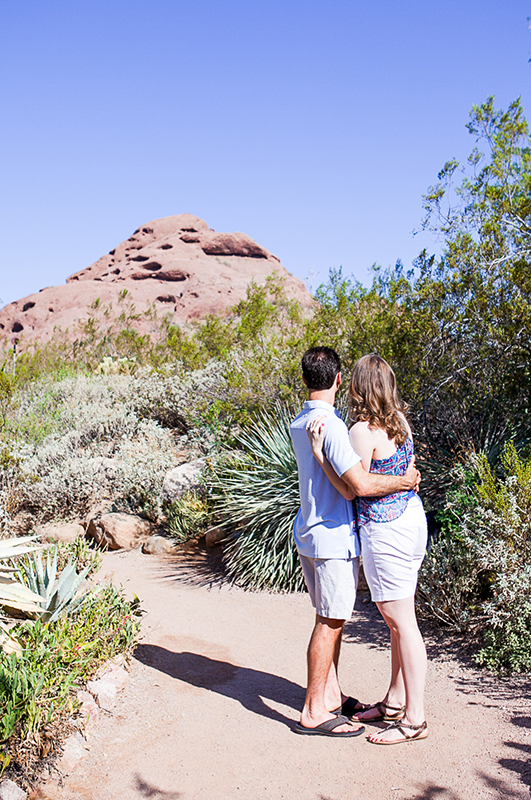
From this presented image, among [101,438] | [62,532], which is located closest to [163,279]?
[101,438]

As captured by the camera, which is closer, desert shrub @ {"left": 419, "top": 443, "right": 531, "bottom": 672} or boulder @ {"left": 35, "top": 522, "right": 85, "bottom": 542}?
desert shrub @ {"left": 419, "top": 443, "right": 531, "bottom": 672}

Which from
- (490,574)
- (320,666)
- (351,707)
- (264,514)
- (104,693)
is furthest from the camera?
(264,514)

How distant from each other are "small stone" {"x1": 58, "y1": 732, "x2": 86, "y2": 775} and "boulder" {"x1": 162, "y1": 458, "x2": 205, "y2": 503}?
424cm

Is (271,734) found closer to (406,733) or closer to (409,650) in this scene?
(406,733)

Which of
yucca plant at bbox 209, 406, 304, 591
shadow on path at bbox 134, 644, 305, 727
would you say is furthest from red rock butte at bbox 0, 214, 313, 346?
shadow on path at bbox 134, 644, 305, 727

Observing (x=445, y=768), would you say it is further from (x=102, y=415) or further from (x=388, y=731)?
(x=102, y=415)

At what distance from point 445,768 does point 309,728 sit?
640 mm

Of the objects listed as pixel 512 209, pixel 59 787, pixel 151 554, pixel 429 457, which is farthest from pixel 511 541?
pixel 151 554

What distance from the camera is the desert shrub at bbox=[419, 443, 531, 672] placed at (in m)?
3.62

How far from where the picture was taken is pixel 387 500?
2.72 meters

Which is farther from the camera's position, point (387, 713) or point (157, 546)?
point (157, 546)

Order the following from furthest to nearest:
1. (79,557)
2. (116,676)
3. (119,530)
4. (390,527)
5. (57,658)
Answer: (119,530)
(79,557)
(116,676)
(57,658)
(390,527)

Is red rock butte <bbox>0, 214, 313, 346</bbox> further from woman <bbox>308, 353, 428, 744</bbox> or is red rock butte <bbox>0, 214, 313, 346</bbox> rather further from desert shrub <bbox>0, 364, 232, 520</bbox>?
woman <bbox>308, 353, 428, 744</bbox>

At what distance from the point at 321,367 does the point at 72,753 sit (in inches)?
86.4
